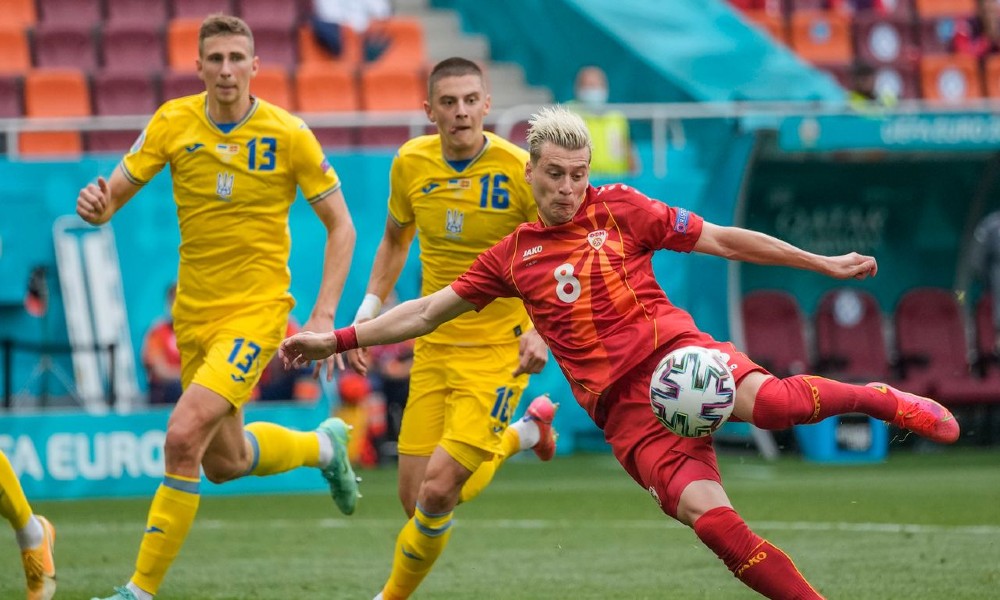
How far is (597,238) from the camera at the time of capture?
255 inches

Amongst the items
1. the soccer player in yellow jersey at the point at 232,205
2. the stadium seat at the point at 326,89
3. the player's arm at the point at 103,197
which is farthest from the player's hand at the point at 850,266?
the stadium seat at the point at 326,89

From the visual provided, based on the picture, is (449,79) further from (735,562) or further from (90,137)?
(90,137)

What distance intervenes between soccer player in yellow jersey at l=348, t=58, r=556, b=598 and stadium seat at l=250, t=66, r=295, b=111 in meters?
9.82

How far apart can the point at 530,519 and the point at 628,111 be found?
21.1 ft

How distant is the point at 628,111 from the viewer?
16797 millimetres

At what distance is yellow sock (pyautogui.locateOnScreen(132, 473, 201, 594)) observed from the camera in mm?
7391

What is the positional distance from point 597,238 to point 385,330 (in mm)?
950

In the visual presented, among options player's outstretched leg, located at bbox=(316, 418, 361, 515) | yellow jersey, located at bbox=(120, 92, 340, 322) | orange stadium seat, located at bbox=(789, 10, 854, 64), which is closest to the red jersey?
yellow jersey, located at bbox=(120, 92, 340, 322)

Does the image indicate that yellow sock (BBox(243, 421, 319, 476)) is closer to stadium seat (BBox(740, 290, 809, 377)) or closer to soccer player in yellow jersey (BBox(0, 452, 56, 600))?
soccer player in yellow jersey (BBox(0, 452, 56, 600))

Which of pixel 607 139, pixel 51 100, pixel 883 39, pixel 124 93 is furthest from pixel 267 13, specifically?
pixel 883 39

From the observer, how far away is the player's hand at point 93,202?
7.84 metres

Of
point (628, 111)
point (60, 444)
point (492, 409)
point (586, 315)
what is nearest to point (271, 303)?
point (492, 409)

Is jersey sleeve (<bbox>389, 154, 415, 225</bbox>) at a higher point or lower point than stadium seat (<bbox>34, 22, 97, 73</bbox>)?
higher

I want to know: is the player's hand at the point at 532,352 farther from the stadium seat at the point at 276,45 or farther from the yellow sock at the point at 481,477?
the stadium seat at the point at 276,45
